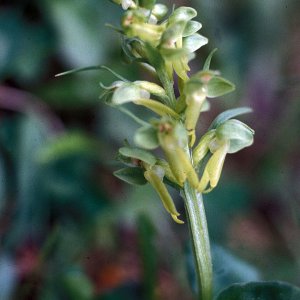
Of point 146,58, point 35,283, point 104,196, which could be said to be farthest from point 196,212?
point 104,196

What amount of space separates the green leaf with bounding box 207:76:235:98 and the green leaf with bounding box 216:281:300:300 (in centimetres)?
50

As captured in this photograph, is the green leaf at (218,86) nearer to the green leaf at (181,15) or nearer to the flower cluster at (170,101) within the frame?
the flower cluster at (170,101)

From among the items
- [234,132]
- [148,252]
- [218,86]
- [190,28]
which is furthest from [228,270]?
[190,28]

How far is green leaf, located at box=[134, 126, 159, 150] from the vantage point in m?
1.50

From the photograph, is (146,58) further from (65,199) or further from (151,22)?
(65,199)

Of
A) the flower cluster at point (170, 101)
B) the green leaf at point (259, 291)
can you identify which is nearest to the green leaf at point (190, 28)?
the flower cluster at point (170, 101)

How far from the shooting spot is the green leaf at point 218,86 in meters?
1.56

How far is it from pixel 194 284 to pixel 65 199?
1158mm

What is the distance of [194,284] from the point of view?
2.01 m

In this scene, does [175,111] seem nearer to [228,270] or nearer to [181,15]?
[181,15]

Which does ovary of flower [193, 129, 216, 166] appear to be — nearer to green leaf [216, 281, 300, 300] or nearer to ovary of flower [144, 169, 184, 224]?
ovary of flower [144, 169, 184, 224]

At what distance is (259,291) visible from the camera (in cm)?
169

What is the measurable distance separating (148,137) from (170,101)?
0.43ft

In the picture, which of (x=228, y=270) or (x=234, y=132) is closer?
(x=234, y=132)
